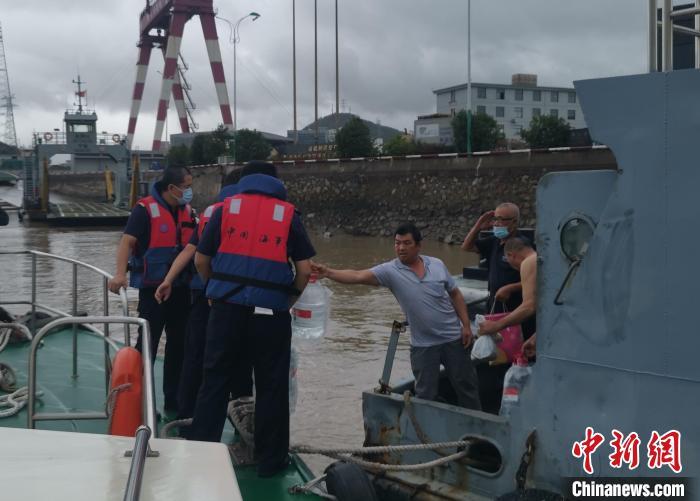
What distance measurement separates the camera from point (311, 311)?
15.2ft

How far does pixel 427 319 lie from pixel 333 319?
888 centimetres

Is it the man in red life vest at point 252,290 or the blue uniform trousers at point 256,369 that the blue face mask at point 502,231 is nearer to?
the man in red life vest at point 252,290

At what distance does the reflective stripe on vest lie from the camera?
3.96 m

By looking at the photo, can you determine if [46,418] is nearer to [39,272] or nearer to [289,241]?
[289,241]

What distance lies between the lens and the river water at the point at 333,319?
25.4ft

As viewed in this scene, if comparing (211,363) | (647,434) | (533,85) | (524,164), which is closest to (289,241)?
(211,363)

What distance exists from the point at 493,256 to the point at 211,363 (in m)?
2.05

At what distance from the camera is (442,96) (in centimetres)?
8975

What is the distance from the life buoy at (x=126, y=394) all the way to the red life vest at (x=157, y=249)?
1.70 m

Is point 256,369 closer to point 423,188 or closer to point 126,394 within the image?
point 126,394

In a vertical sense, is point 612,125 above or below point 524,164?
below

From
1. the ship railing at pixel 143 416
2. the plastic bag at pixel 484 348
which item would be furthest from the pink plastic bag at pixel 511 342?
the ship railing at pixel 143 416

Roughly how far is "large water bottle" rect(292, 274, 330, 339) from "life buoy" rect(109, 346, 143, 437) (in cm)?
132

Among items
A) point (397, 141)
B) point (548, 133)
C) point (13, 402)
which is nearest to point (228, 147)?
point (397, 141)
